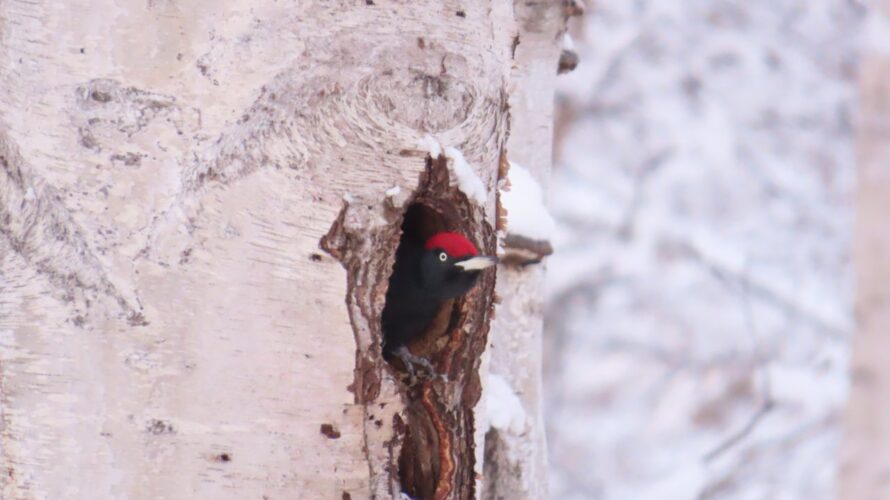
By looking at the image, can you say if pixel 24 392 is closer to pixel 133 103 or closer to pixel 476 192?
pixel 133 103

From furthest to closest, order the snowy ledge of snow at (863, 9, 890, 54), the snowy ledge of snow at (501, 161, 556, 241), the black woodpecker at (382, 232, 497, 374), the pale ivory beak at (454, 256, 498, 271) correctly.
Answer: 1. the snowy ledge of snow at (863, 9, 890, 54)
2. the snowy ledge of snow at (501, 161, 556, 241)
3. the black woodpecker at (382, 232, 497, 374)
4. the pale ivory beak at (454, 256, 498, 271)

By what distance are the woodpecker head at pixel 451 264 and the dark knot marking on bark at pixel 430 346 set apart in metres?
0.03

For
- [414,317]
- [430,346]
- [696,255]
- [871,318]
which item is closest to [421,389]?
[430,346]

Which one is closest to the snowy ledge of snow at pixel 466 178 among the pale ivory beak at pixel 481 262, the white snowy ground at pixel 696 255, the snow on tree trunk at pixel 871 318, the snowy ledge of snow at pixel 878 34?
the pale ivory beak at pixel 481 262

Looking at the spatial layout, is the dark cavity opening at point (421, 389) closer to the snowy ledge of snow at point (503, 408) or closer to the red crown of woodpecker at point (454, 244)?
the red crown of woodpecker at point (454, 244)

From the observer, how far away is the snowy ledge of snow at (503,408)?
2330 millimetres

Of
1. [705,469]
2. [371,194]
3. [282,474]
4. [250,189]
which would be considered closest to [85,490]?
[282,474]

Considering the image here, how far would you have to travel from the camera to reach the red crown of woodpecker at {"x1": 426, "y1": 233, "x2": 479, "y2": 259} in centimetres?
182

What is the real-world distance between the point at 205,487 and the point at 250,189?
40cm

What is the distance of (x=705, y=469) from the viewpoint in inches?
220

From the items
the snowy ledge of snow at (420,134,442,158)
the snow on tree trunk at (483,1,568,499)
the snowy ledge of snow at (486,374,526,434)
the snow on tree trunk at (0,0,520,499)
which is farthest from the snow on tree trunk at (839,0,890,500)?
the snow on tree trunk at (0,0,520,499)

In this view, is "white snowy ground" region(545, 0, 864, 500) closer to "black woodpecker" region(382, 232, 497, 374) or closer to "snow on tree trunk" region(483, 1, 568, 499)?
"snow on tree trunk" region(483, 1, 568, 499)

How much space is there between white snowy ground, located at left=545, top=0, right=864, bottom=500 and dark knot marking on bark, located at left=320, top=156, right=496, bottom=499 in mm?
4022

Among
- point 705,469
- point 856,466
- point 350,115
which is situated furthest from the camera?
point 705,469
